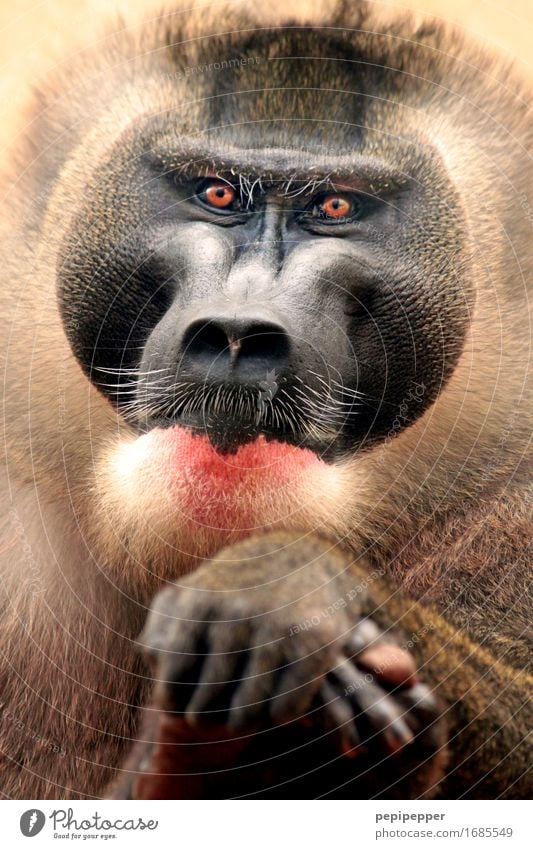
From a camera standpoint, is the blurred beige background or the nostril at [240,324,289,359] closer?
the nostril at [240,324,289,359]

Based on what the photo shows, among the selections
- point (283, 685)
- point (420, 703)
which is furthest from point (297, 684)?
point (420, 703)

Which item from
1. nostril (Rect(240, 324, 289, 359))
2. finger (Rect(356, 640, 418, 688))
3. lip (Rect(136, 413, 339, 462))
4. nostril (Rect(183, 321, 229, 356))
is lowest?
finger (Rect(356, 640, 418, 688))

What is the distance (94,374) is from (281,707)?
2.39 ft

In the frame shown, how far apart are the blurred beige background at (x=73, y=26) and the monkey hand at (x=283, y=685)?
101cm

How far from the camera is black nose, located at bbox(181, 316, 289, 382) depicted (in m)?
1.42

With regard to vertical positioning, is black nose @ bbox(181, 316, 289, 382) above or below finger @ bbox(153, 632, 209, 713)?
above

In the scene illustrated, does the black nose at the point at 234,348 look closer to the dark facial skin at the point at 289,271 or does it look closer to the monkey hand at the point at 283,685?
the dark facial skin at the point at 289,271

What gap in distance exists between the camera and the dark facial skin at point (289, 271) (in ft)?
5.06

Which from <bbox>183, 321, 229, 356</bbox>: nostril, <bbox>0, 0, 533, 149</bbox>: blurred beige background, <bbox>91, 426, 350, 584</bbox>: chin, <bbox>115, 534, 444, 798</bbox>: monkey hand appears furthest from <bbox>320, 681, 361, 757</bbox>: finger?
<bbox>0, 0, 533, 149</bbox>: blurred beige background

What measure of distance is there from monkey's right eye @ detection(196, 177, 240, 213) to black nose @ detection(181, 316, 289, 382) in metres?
0.29

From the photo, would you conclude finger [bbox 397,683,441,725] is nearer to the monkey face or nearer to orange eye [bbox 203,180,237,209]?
the monkey face

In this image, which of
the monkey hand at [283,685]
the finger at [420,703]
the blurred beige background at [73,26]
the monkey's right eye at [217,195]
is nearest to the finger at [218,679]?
the monkey hand at [283,685]

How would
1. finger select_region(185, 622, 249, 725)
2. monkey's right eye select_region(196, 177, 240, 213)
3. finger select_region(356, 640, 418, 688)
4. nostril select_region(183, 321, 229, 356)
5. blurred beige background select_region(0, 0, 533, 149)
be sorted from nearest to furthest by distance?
finger select_region(185, 622, 249, 725) < finger select_region(356, 640, 418, 688) < nostril select_region(183, 321, 229, 356) < monkey's right eye select_region(196, 177, 240, 213) < blurred beige background select_region(0, 0, 533, 149)

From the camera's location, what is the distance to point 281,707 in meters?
1.25
